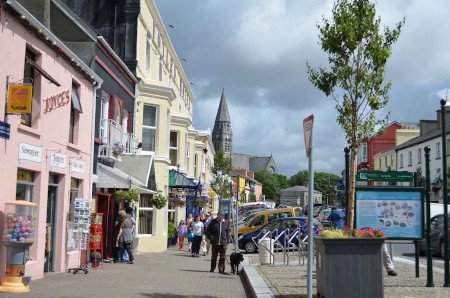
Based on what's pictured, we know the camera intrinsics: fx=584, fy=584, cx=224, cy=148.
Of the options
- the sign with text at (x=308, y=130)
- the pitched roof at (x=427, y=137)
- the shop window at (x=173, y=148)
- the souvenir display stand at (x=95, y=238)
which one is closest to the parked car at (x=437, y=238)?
the souvenir display stand at (x=95, y=238)

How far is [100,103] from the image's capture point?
18.8m

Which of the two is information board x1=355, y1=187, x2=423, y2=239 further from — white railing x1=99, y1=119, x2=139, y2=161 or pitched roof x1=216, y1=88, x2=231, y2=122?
pitched roof x1=216, y1=88, x2=231, y2=122

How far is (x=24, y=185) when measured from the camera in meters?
12.6

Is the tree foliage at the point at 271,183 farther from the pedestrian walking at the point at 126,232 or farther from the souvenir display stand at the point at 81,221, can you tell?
the souvenir display stand at the point at 81,221

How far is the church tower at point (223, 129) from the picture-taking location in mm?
156000

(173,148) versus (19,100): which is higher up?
(173,148)

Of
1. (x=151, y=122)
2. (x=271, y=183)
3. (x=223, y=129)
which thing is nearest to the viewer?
(x=151, y=122)

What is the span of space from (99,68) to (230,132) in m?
141

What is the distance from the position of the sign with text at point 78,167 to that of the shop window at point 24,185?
2393 millimetres

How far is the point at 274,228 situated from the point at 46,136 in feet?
49.8

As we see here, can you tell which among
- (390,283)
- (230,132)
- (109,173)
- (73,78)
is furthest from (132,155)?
(230,132)

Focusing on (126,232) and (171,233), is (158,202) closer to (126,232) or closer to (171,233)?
(126,232)

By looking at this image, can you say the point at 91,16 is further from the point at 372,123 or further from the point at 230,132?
the point at 230,132

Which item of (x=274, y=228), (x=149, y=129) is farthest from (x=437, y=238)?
(x=149, y=129)
